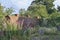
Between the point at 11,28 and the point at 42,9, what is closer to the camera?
the point at 11,28

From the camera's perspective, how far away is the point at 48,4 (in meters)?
34.5

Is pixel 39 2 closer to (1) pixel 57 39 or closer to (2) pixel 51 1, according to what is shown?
(2) pixel 51 1

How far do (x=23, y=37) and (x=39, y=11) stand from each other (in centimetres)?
2007

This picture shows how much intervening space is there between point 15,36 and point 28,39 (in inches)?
21.7

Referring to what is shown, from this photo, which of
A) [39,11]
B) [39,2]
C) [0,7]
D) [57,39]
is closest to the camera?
[57,39]

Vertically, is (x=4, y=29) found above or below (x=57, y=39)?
above

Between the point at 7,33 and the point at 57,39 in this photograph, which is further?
the point at 57,39

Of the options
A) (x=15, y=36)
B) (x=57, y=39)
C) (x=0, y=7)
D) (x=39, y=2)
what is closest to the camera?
(x=15, y=36)

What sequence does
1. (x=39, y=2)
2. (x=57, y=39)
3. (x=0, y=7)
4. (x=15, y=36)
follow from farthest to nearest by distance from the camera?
(x=39, y=2), (x=0, y=7), (x=57, y=39), (x=15, y=36)

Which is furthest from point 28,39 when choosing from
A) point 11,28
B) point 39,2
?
point 39,2

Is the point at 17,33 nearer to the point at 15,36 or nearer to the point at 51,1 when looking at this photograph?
the point at 15,36

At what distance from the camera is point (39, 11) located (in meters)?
29.8

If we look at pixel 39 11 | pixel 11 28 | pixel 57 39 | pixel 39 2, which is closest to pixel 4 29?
pixel 11 28

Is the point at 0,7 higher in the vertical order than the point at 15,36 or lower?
higher
